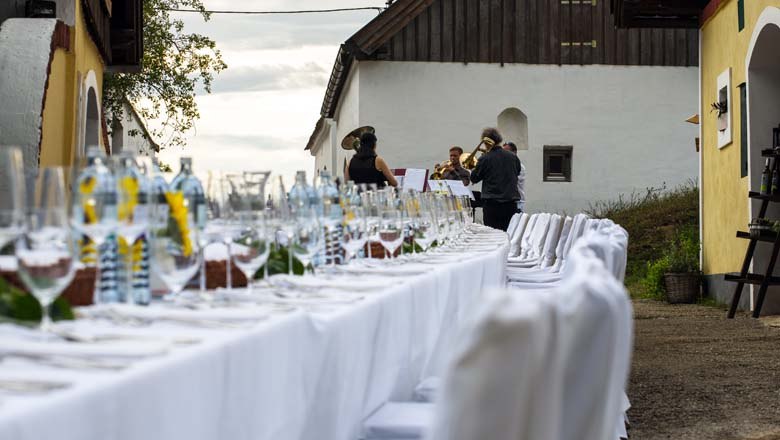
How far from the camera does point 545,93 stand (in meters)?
23.5

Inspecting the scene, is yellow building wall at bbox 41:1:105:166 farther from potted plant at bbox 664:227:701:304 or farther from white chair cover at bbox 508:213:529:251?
potted plant at bbox 664:227:701:304

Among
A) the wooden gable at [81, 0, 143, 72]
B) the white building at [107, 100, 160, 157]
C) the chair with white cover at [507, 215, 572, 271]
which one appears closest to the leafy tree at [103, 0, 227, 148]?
the white building at [107, 100, 160, 157]

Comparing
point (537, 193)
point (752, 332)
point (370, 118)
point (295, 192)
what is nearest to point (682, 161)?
point (537, 193)

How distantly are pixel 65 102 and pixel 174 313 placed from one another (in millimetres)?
7905

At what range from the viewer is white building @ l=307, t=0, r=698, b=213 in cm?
2297

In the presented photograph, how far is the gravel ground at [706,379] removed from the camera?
6270 mm

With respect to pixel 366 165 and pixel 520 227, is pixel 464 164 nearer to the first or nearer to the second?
pixel 520 227

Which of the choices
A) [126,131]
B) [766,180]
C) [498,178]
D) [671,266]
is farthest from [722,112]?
[126,131]

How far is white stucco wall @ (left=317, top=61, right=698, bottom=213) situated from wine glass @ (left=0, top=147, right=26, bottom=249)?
68.5 ft

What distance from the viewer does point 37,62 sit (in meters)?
8.01

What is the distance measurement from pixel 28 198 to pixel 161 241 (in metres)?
0.40

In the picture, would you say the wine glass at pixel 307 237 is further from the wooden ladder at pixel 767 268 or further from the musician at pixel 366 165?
the wooden ladder at pixel 767 268

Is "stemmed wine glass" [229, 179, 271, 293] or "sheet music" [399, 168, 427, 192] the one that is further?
"sheet music" [399, 168, 427, 192]

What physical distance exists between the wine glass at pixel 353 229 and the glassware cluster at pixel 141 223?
0.71ft
